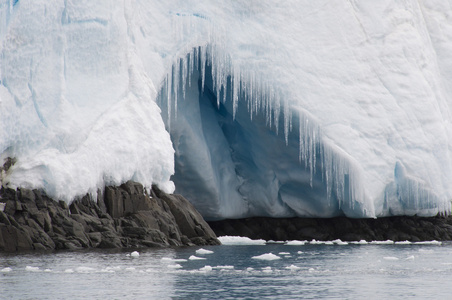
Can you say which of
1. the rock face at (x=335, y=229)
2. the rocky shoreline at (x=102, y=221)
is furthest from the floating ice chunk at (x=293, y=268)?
the rock face at (x=335, y=229)

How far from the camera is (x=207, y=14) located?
26.5 metres

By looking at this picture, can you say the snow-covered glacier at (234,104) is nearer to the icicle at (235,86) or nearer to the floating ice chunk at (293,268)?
the icicle at (235,86)

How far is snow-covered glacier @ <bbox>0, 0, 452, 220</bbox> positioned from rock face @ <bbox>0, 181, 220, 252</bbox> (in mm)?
484

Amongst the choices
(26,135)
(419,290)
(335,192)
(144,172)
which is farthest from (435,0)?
(419,290)

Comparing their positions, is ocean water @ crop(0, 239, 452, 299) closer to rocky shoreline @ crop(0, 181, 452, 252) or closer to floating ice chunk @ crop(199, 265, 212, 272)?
floating ice chunk @ crop(199, 265, 212, 272)

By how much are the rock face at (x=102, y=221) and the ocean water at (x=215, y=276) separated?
3.67 ft

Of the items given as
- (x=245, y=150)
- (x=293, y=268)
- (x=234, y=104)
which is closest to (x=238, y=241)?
(x=245, y=150)

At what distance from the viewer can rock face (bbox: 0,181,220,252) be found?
18.9m

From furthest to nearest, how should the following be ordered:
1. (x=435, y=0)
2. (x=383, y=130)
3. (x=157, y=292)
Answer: (x=435, y=0), (x=383, y=130), (x=157, y=292)

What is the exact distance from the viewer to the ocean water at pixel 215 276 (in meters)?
11.5

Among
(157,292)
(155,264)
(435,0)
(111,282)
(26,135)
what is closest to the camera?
(157,292)

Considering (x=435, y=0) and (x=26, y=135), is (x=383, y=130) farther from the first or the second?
(x=26, y=135)

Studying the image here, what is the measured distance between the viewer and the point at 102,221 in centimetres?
2061

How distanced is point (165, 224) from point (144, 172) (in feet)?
5.64
